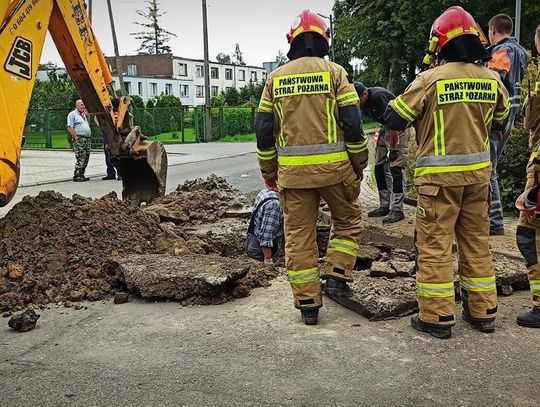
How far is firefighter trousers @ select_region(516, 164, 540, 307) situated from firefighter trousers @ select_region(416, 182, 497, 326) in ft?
1.14

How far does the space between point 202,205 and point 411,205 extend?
117 inches

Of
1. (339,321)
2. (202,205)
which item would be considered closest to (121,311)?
(339,321)

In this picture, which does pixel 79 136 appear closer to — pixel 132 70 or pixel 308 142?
pixel 308 142

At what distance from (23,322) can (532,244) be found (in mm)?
3965

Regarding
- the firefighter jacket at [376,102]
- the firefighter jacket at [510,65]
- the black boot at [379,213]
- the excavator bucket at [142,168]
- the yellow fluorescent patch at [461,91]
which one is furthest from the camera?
the excavator bucket at [142,168]

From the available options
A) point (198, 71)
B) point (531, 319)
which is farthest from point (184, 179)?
point (198, 71)

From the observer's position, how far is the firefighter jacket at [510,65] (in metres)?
6.24

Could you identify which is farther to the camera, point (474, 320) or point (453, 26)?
point (474, 320)

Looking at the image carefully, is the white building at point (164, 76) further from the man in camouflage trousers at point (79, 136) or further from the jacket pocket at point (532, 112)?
the jacket pocket at point (532, 112)

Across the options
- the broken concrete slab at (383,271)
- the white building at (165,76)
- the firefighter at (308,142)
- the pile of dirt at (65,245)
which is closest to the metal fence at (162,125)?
the pile of dirt at (65,245)

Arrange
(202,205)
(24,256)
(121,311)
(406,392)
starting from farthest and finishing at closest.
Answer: (202,205) → (24,256) → (121,311) → (406,392)

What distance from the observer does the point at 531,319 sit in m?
4.58

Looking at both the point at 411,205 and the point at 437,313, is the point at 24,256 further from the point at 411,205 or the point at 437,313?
the point at 411,205

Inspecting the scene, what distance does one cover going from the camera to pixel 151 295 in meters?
5.34
